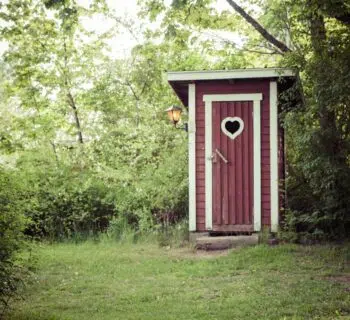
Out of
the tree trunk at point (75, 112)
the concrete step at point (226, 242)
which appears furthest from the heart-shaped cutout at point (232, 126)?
the tree trunk at point (75, 112)

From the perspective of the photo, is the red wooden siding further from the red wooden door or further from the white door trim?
the red wooden door

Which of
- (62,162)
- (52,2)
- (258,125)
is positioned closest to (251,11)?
(258,125)

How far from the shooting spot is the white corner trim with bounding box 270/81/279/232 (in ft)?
30.6

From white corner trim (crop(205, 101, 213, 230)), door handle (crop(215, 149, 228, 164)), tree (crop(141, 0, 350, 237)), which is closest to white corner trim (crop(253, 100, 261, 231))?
door handle (crop(215, 149, 228, 164))

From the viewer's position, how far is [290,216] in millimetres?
9234

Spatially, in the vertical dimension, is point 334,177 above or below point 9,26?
below

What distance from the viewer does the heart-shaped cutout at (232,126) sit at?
9523 mm

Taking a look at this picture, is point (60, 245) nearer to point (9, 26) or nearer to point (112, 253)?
point (112, 253)

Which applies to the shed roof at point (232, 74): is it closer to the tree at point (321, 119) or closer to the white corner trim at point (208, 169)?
the tree at point (321, 119)

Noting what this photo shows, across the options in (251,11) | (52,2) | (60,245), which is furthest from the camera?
(251,11)

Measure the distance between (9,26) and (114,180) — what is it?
13.4 feet

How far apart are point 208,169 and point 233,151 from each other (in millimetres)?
546

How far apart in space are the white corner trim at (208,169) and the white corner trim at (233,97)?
9 cm

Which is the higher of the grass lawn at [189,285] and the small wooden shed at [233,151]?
the small wooden shed at [233,151]
